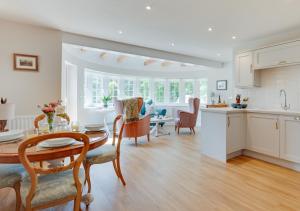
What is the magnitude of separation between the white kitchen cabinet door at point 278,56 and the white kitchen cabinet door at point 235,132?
115cm

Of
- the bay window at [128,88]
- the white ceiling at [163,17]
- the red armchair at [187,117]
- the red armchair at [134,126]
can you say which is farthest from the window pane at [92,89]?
the red armchair at [187,117]

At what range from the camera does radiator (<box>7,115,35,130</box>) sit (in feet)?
11.0

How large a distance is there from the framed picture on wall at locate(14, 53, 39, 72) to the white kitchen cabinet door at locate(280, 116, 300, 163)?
4579 mm

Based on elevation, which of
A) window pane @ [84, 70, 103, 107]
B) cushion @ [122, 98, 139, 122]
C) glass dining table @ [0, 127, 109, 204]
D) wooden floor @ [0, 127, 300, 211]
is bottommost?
wooden floor @ [0, 127, 300, 211]

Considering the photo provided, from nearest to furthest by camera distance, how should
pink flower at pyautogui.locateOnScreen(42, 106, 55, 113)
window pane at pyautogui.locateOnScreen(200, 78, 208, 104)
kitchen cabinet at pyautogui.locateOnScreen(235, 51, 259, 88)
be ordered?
pink flower at pyautogui.locateOnScreen(42, 106, 55, 113) < kitchen cabinet at pyautogui.locateOnScreen(235, 51, 259, 88) < window pane at pyautogui.locateOnScreen(200, 78, 208, 104)

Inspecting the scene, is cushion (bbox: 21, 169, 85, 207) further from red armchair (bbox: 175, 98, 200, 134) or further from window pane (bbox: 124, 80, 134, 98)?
window pane (bbox: 124, 80, 134, 98)

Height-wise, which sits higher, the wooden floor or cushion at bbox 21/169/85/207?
cushion at bbox 21/169/85/207

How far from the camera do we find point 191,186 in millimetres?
A: 2436

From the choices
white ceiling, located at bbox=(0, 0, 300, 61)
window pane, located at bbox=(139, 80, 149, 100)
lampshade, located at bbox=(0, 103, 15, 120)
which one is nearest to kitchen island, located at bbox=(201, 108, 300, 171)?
white ceiling, located at bbox=(0, 0, 300, 61)

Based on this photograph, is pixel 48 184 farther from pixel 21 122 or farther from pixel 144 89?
pixel 144 89

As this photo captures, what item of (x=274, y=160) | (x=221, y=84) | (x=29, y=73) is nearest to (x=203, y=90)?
(x=221, y=84)

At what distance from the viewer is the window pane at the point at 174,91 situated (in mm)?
8133

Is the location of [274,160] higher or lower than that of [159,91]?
lower

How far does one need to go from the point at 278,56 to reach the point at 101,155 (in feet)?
11.8
